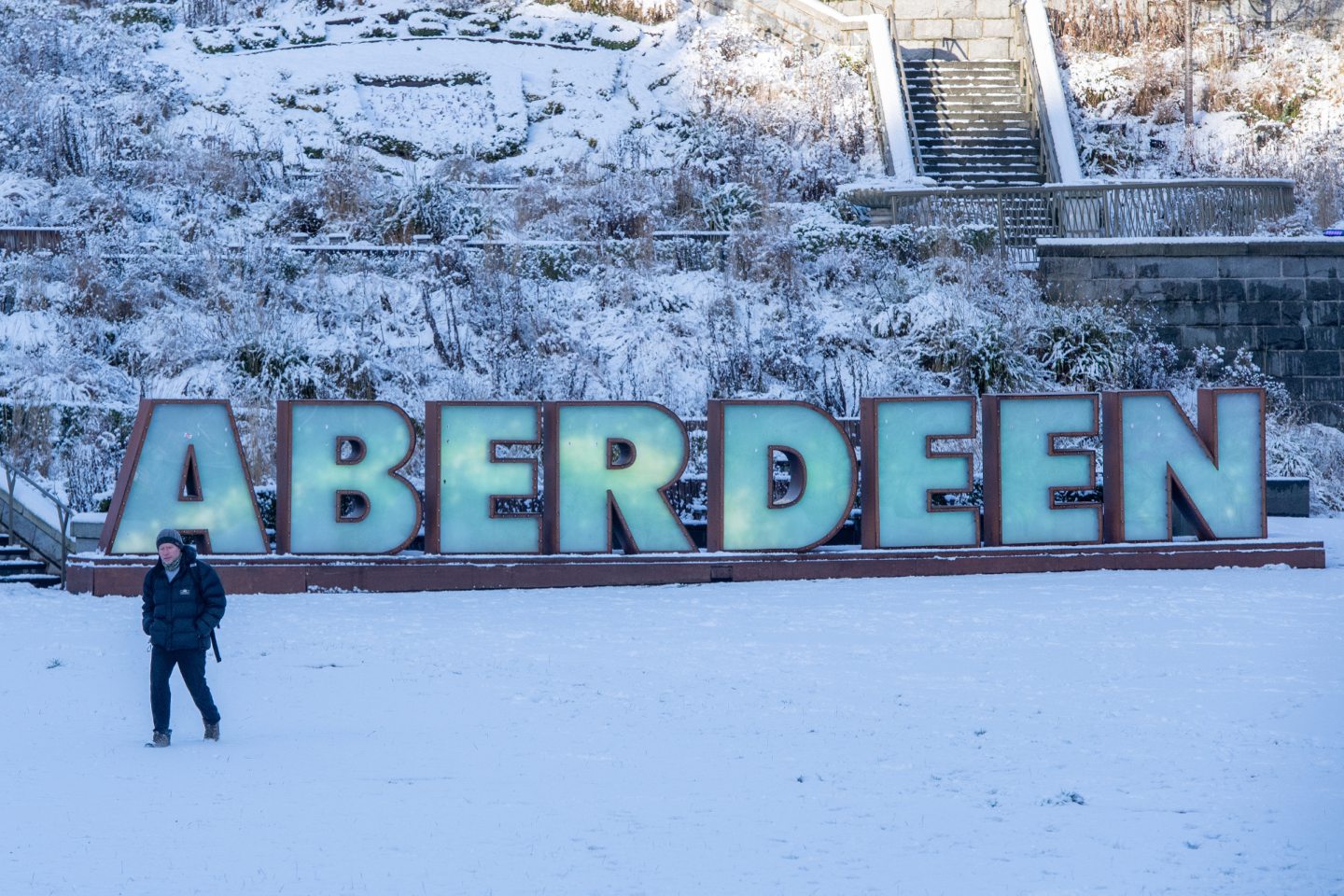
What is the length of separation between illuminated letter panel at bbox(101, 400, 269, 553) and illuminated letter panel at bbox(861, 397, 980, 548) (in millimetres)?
5892

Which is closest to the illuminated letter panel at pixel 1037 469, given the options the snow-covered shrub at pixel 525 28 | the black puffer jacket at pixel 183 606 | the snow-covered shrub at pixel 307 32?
the black puffer jacket at pixel 183 606

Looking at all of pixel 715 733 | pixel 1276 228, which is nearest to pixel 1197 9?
pixel 1276 228

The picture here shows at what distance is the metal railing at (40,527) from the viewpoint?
16469 millimetres

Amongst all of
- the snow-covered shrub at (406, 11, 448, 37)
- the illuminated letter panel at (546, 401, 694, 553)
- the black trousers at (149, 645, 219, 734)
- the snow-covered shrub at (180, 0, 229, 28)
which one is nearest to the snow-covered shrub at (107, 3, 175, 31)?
the snow-covered shrub at (180, 0, 229, 28)

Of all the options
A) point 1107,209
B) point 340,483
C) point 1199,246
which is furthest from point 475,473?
point 1107,209

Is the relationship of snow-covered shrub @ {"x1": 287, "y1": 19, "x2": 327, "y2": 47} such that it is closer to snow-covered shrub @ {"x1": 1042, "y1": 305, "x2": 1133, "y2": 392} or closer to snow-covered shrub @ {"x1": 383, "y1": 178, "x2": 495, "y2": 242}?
snow-covered shrub @ {"x1": 383, "y1": 178, "x2": 495, "y2": 242}

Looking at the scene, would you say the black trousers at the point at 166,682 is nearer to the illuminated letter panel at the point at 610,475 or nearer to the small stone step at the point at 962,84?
the illuminated letter panel at the point at 610,475

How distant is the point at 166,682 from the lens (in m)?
9.70

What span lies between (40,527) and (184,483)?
236cm

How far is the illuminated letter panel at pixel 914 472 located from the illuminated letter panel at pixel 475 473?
3.29 m

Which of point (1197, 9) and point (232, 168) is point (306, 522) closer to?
point (232, 168)

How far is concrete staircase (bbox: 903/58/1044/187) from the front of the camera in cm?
2834

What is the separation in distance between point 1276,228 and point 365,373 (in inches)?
522

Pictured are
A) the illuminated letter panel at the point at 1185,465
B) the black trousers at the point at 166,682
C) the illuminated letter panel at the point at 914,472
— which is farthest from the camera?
the illuminated letter panel at the point at 1185,465
